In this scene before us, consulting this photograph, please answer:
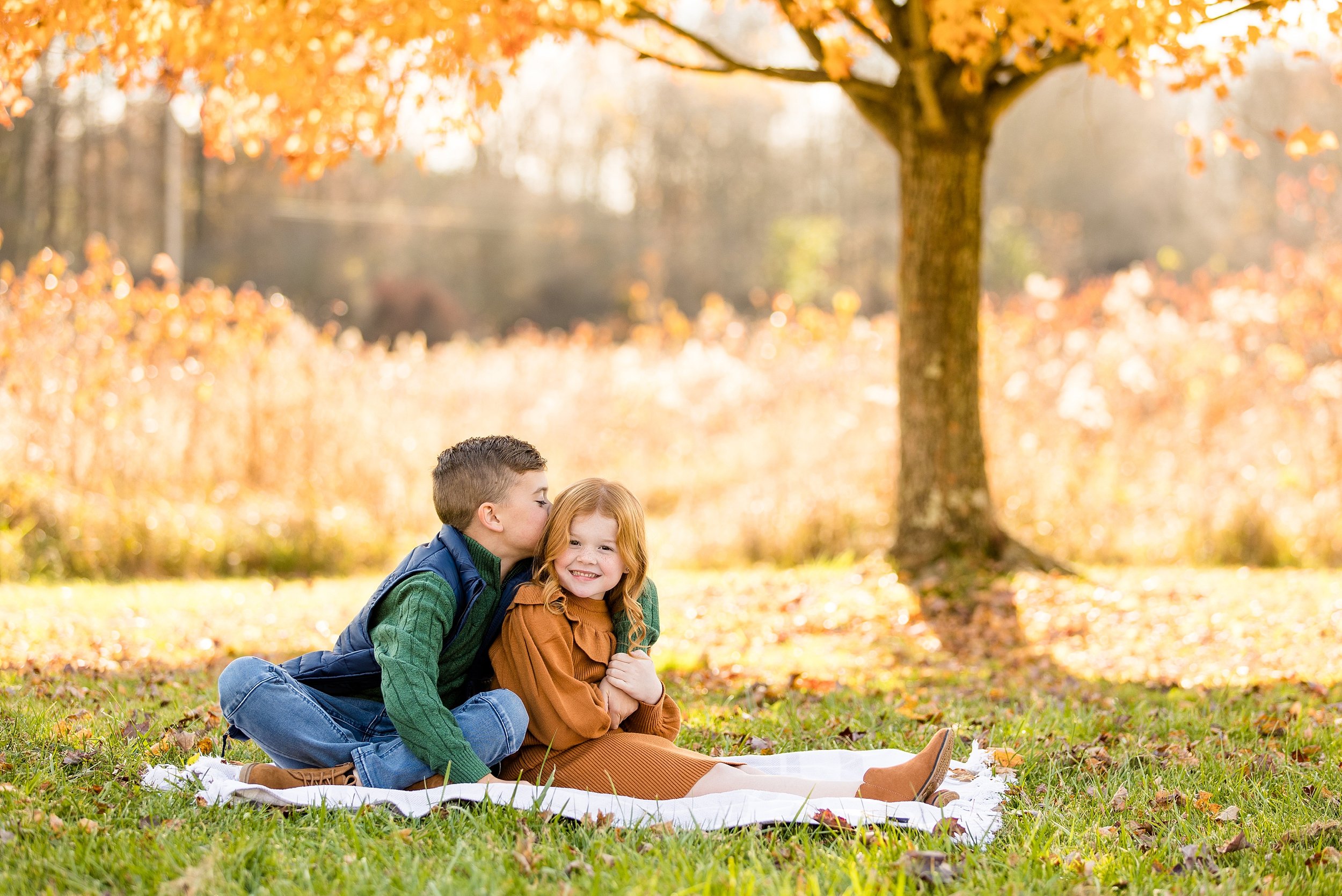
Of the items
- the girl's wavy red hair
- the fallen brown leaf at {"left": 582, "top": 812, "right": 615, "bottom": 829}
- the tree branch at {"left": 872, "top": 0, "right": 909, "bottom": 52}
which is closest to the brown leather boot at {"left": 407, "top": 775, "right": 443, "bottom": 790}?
the fallen brown leaf at {"left": 582, "top": 812, "right": 615, "bottom": 829}

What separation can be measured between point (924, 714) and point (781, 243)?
27.6 meters

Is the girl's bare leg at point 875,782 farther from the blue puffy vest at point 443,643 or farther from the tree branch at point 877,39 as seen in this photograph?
the tree branch at point 877,39

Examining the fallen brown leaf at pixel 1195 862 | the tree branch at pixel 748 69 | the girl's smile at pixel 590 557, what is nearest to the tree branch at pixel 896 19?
the tree branch at pixel 748 69

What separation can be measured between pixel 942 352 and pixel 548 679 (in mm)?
4290

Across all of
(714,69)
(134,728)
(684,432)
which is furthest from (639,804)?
(684,432)

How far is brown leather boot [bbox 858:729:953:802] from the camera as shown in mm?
2895

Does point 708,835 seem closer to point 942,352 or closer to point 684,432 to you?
point 942,352

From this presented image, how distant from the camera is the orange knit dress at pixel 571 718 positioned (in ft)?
9.66

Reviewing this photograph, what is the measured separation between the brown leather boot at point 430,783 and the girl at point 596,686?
196mm

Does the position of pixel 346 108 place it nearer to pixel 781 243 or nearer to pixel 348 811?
pixel 348 811

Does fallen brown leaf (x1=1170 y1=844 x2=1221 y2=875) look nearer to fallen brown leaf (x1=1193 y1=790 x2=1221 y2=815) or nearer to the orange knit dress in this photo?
fallen brown leaf (x1=1193 y1=790 x2=1221 y2=815)

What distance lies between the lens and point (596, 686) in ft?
10.1

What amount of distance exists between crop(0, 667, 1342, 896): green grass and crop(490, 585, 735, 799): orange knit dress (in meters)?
0.22

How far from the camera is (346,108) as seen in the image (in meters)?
6.25
